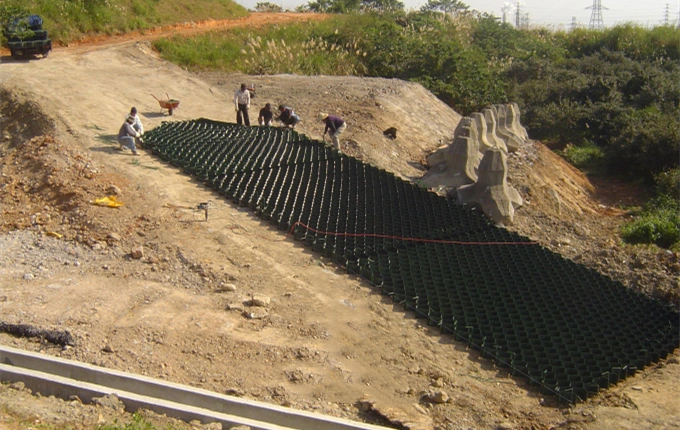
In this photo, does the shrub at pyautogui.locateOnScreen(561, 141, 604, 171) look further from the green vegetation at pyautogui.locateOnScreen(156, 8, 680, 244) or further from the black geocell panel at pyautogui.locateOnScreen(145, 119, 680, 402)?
the black geocell panel at pyautogui.locateOnScreen(145, 119, 680, 402)

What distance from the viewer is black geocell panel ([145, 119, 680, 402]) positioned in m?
9.82

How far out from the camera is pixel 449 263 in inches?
467

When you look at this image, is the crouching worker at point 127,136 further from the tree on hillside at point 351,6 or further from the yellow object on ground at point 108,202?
the tree on hillside at point 351,6

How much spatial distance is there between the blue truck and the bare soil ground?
2.59 meters

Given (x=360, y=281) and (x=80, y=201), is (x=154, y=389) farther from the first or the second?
(x=80, y=201)

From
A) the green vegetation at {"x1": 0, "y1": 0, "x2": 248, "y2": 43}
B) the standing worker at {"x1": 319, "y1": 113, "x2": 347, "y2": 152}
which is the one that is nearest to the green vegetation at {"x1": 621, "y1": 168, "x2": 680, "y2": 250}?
the standing worker at {"x1": 319, "y1": 113, "x2": 347, "y2": 152}

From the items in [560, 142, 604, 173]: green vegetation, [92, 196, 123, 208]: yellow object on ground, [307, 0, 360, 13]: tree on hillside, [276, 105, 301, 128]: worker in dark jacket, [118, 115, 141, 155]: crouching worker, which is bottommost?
[560, 142, 604, 173]: green vegetation

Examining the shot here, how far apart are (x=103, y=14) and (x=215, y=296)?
18054 millimetres

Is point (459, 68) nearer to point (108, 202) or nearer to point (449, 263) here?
point (449, 263)

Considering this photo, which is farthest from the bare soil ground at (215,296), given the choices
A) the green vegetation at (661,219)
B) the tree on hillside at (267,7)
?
the tree on hillside at (267,7)

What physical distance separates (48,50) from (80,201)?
389 inches

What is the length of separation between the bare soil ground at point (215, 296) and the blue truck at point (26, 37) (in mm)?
2585

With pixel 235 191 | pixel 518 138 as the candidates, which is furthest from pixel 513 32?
pixel 235 191

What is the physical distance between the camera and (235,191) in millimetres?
13273
